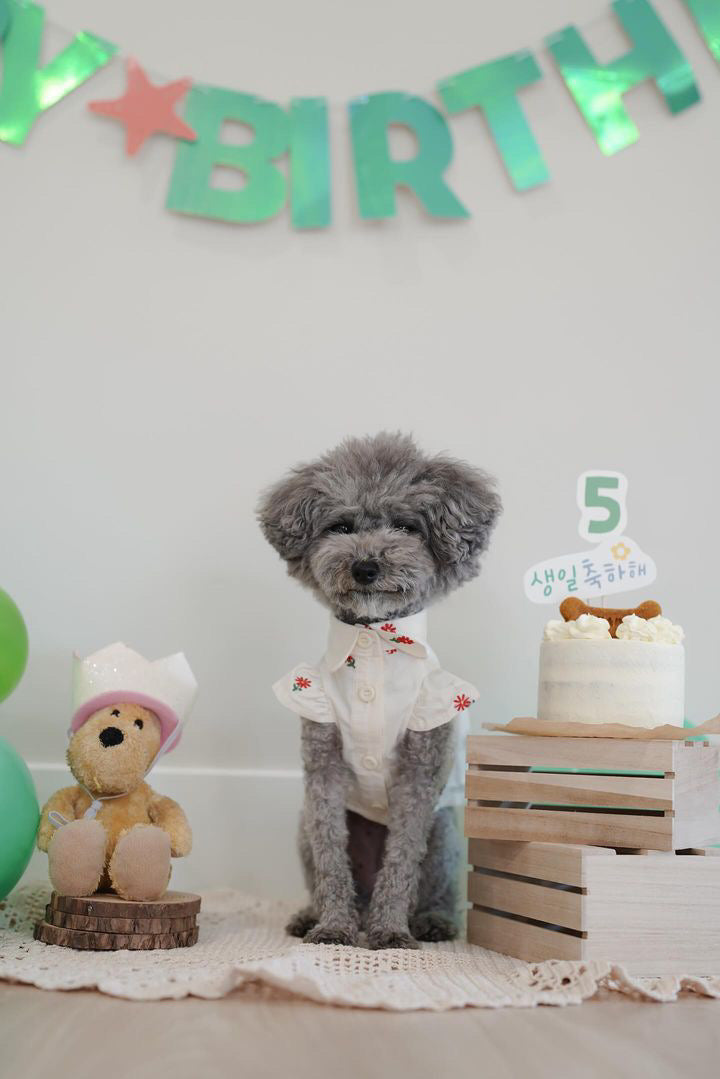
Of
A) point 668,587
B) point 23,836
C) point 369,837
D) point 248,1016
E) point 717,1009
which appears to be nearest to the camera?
point 248,1016

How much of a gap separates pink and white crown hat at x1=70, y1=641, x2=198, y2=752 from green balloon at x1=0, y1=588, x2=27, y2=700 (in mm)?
91

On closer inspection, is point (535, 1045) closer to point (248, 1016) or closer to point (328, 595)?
point (248, 1016)

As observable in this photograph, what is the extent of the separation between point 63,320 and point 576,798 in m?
1.43

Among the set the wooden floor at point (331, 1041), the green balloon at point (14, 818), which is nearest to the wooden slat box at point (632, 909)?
the wooden floor at point (331, 1041)

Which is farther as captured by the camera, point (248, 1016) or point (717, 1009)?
point (717, 1009)

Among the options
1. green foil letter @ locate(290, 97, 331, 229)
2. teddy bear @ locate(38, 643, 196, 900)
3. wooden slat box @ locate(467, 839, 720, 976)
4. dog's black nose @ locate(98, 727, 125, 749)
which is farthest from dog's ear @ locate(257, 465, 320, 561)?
green foil letter @ locate(290, 97, 331, 229)

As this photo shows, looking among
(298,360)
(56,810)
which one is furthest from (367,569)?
(298,360)

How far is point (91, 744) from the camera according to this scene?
150 centimetres

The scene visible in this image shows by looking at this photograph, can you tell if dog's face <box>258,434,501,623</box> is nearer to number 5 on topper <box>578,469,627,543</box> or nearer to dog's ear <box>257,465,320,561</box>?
dog's ear <box>257,465,320,561</box>

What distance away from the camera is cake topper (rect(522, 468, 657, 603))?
1577 millimetres

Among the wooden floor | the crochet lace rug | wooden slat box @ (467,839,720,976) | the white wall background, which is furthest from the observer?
the white wall background

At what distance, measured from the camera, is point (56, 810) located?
1521 millimetres

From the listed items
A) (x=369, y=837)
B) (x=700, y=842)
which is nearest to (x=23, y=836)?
(x=369, y=837)

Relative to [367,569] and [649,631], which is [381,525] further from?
[649,631]
